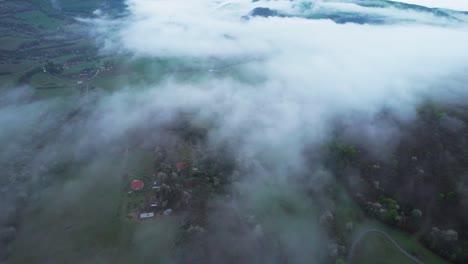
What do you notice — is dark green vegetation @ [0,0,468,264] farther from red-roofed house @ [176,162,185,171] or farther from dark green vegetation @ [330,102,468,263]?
red-roofed house @ [176,162,185,171]

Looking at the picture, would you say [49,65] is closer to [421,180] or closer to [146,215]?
[146,215]

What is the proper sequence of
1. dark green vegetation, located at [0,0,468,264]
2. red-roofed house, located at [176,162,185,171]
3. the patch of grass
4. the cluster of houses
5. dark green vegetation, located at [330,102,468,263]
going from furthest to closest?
1. red-roofed house, located at [176,162,185,171]
2. the cluster of houses
3. dark green vegetation, located at [330,102,468,263]
4. dark green vegetation, located at [0,0,468,264]
5. the patch of grass

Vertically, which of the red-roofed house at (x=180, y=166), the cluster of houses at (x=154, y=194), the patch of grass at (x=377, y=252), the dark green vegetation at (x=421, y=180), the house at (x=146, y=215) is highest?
the dark green vegetation at (x=421, y=180)

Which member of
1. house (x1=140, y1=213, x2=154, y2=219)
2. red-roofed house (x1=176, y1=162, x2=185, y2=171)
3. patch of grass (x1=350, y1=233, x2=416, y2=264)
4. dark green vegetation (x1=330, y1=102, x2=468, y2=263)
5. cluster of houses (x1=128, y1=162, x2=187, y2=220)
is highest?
dark green vegetation (x1=330, y1=102, x2=468, y2=263)

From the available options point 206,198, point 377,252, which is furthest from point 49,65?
point 377,252

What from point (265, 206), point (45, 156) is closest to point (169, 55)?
point (45, 156)

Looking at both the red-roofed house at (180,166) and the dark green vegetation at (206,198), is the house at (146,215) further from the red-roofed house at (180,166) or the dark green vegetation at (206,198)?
the red-roofed house at (180,166)

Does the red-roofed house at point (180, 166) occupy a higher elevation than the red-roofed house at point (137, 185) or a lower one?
higher

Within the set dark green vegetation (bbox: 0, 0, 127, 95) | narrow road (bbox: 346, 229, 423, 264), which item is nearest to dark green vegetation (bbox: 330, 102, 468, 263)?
narrow road (bbox: 346, 229, 423, 264)

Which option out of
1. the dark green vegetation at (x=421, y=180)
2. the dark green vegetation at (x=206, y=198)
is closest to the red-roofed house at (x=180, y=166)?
the dark green vegetation at (x=206, y=198)

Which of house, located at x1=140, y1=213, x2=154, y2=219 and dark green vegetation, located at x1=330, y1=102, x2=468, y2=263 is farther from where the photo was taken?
house, located at x1=140, y1=213, x2=154, y2=219
